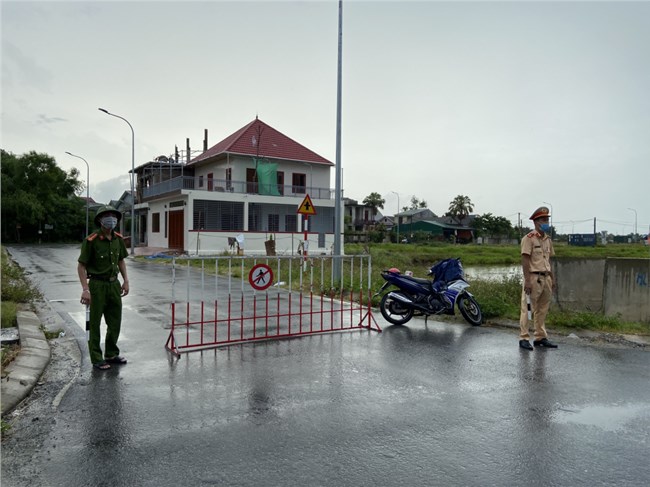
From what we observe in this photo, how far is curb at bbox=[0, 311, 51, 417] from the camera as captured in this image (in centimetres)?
482

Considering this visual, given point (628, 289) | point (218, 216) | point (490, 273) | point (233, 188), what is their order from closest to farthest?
point (628, 289)
point (490, 273)
point (218, 216)
point (233, 188)

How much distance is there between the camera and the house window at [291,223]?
125 ft

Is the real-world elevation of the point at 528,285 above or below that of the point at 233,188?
below

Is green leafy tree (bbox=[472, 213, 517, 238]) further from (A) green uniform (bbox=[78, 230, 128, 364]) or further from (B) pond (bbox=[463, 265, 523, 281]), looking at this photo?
(A) green uniform (bbox=[78, 230, 128, 364])

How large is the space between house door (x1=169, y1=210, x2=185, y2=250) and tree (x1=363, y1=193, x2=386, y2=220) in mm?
64568

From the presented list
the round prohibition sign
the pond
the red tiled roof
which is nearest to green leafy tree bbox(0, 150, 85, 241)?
the red tiled roof

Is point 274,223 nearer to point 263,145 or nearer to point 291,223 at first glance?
point 291,223

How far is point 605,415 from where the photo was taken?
15.2 ft

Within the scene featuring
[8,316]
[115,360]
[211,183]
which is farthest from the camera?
[211,183]

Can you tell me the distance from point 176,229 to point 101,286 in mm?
30432

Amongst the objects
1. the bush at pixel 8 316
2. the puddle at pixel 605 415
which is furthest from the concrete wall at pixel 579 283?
the bush at pixel 8 316

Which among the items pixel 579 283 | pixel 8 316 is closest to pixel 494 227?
pixel 579 283

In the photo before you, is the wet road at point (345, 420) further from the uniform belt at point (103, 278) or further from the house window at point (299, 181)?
the house window at point (299, 181)

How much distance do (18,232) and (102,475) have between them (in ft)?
210
